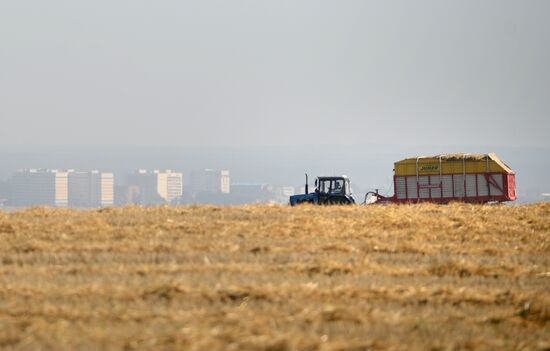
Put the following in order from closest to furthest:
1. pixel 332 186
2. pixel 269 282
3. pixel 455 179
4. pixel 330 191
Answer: pixel 269 282, pixel 330 191, pixel 332 186, pixel 455 179

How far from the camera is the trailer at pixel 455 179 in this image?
2361 inches

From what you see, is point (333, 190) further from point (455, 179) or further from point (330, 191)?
point (455, 179)

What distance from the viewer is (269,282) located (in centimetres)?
1574

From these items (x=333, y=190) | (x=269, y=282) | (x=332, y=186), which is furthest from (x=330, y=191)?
(x=269, y=282)

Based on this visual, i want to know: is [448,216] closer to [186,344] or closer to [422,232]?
[422,232]

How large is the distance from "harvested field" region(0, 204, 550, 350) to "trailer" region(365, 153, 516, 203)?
33263 mm

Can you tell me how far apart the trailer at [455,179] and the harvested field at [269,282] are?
1310 inches

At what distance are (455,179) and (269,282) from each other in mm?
45756

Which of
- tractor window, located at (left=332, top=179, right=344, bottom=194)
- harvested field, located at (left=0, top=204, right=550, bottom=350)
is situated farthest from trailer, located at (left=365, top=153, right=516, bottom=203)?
harvested field, located at (left=0, top=204, right=550, bottom=350)

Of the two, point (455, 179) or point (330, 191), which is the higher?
point (455, 179)

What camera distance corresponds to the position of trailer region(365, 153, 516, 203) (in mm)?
59969

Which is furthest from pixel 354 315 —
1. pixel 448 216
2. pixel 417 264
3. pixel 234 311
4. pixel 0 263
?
pixel 448 216

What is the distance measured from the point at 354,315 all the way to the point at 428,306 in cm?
171

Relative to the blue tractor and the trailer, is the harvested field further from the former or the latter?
the trailer
